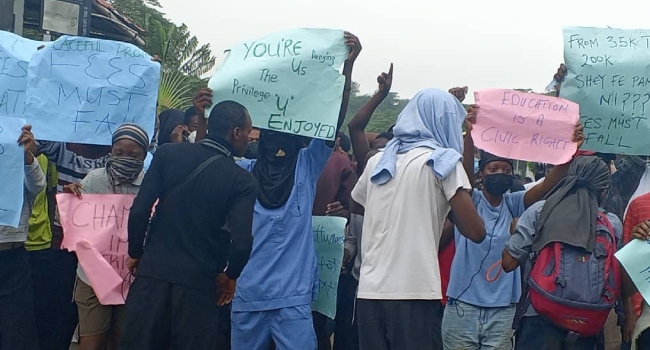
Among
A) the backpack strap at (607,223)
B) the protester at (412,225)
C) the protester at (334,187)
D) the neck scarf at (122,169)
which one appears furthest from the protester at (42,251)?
the backpack strap at (607,223)

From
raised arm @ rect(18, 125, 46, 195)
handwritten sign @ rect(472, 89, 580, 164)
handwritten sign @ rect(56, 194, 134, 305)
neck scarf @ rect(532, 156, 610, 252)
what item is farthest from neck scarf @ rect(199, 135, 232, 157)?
neck scarf @ rect(532, 156, 610, 252)

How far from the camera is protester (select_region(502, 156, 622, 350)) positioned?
3906mm

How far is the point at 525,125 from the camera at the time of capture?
4.55 meters

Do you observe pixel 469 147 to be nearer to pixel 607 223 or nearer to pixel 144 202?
pixel 607 223

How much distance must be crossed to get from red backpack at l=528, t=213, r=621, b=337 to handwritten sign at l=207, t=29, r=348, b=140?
1.56 metres

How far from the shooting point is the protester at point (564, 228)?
3.91 metres

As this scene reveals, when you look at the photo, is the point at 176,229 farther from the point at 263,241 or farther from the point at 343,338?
the point at 343,338

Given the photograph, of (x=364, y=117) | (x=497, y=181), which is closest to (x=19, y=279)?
(x=364, y=117)

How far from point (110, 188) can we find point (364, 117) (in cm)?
161

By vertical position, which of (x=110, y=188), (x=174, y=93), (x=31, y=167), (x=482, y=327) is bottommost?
(x=482, y=327)

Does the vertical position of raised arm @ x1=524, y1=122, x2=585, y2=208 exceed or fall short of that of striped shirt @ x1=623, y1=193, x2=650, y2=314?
it exceeds it

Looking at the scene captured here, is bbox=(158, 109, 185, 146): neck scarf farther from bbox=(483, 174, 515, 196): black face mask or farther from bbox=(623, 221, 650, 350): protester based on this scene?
bbox=(623, 221, 650, 350): protester

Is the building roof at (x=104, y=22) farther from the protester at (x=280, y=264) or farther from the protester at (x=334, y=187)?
the protester at (x=280, y=264)

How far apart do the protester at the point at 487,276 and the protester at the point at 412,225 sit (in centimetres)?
80
